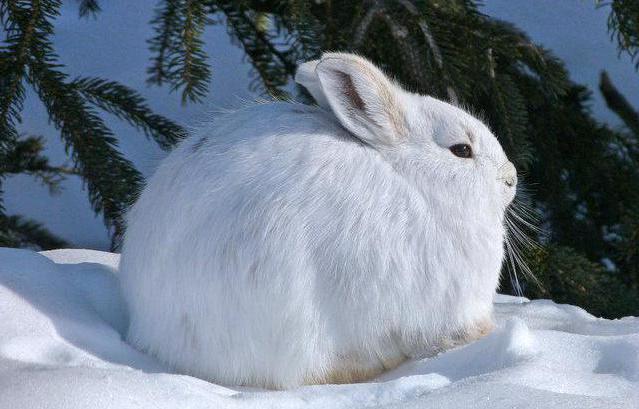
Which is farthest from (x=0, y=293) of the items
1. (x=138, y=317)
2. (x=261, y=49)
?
(x=261, y=49)

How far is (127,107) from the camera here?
1914 millimetres

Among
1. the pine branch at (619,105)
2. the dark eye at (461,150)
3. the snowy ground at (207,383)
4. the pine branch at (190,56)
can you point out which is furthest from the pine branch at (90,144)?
the pine branch at (619,105)

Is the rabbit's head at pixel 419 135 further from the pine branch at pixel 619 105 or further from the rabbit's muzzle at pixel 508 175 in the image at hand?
the pine branch at pixel 619 105

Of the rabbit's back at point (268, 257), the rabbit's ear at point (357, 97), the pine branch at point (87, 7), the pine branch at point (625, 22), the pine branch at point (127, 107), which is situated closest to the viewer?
the rabbit's back at point (268, 257)

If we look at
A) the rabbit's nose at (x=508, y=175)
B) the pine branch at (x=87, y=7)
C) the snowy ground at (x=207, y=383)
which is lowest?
the snowy ground at (x=207, y=383)

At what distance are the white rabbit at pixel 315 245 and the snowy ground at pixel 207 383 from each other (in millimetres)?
55

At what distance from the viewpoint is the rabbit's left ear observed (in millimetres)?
1315

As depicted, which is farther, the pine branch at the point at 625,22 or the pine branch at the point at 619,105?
the pine branch at the point at 619,105

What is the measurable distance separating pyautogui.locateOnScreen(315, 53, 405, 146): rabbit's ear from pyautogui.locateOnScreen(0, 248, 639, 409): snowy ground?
344mm

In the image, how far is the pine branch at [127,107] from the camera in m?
1.88

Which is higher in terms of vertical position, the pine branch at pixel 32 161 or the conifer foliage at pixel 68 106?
the conifer foliage at pixel 68 106

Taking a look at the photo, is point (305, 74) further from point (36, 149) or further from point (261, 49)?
point (36, 149)

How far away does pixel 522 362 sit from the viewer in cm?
116

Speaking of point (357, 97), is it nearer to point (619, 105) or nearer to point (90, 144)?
point (90, 144)
